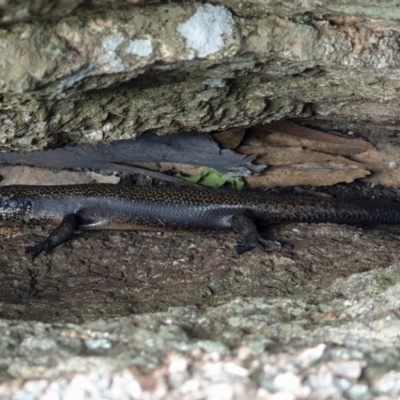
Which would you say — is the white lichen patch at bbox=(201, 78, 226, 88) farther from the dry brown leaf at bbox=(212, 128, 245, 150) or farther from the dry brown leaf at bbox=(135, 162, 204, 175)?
the dry brown leaf at bbox=(135, 162, 204, 175)

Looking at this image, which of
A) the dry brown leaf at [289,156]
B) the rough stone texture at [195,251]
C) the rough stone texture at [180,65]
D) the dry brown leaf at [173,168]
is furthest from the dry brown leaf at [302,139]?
the rough stone texture at [180,65]

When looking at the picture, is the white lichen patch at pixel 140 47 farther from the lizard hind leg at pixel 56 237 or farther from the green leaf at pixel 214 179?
the green leaf at pixel 214 179

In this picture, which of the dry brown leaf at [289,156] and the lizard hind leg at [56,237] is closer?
the lizard hind leg at [56,237]

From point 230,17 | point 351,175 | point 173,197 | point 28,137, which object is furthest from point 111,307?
point 351,175

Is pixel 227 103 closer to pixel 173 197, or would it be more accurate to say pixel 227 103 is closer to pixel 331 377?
pixel 173 197

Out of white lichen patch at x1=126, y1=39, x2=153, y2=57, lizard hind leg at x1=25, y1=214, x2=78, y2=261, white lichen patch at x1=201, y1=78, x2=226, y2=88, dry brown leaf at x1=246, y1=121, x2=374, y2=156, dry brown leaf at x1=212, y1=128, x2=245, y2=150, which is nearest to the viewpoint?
white lichen patch at x1=126, y1=39, x2=153, y2=57

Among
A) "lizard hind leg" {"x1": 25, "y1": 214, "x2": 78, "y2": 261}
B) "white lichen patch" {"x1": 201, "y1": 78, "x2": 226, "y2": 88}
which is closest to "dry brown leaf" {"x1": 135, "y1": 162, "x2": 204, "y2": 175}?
"lizard hind leg" {"x1": 25, "y1": 214, "x2": 78, "y2": 261}
